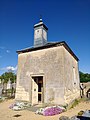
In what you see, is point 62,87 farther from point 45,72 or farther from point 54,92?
point 45,72

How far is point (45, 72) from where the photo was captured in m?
9.92

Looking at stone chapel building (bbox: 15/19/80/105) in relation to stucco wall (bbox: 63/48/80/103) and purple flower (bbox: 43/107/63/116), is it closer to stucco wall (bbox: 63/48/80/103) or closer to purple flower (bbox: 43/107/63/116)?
stucco wall (bbox: 63/48/80/103)

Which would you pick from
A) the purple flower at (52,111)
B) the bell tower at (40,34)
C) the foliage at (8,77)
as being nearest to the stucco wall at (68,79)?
the purple flower at (52,111)

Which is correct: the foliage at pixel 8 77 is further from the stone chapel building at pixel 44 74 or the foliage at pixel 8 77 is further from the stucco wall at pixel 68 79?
the stucco wall at pixel 68 79

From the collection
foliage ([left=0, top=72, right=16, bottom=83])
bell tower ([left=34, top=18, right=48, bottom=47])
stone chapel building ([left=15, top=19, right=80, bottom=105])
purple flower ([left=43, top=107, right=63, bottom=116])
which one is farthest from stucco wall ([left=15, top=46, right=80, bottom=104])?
foliage ([left=0, top=72, right=16, bottom=83])

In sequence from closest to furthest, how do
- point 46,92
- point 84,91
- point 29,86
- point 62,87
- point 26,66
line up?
point 62,87, point 46,92, point 29,86, point 26,66, point 84,91

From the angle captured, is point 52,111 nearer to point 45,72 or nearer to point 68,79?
point 45,72

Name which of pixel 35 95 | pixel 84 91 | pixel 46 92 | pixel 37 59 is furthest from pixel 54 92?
pixel 84 91

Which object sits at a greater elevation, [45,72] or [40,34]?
[40,34]

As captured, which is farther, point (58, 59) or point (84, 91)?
point (84, 91)

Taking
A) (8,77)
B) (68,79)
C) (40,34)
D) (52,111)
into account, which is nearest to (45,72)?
(68,79)

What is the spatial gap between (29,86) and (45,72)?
2.08 meters

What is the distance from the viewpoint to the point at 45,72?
992 cm

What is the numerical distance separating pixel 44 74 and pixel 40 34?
4.79m
